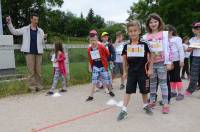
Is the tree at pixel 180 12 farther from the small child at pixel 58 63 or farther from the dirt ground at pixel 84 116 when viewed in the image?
the dirt ground at pixel 84 116

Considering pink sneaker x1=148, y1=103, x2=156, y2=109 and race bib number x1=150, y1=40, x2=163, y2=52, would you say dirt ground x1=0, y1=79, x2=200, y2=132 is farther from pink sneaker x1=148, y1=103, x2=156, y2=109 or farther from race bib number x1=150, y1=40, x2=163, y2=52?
race bib number x1=150, y1=40, x2=163, y2=52

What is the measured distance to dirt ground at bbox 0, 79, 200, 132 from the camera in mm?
6391

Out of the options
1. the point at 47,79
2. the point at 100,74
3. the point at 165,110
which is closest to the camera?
the point at 165,110

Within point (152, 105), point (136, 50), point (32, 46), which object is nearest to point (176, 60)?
point (152, 105)

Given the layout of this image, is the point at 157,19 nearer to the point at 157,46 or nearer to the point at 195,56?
the point at 157,46

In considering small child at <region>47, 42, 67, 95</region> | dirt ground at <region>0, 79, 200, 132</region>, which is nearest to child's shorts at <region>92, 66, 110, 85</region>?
dirt ground at <region>0, 79, 200, 132</region>

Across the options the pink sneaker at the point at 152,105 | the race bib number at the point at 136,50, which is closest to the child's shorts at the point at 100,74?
the pink sneaker at the point at 152,105

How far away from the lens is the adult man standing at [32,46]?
10277 millimetres

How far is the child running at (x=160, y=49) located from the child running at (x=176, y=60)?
4.24 feet

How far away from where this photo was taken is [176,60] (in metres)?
9.20

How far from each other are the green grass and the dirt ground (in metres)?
0.60

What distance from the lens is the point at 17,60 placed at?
1106 centimetres

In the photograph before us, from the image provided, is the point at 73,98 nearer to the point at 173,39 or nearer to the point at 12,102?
the point at 12,102

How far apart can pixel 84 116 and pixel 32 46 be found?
12.0 ft
